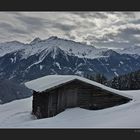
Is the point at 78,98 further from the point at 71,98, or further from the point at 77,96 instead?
the point at 71,98

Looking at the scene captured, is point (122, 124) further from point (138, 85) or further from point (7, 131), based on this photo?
point (138, 85)

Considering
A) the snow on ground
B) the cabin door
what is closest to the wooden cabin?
the cabin door

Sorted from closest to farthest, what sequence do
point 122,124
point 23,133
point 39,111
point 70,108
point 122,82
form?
point 23,133 < point 122,124 < point 70,108 < point 39,111 < point 122,82

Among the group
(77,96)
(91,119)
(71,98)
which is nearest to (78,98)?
(77,96)

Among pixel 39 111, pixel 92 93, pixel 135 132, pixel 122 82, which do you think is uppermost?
pixel 135 132

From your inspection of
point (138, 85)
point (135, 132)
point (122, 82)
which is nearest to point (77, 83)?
point (135, 132)

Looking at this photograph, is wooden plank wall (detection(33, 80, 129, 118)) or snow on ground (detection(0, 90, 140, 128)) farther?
wooden plank wall (detection(33, 80, 129, 118))

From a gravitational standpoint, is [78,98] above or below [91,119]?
below

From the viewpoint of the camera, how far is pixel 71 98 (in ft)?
74.7

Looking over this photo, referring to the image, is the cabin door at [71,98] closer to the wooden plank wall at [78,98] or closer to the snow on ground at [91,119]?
the wooden plank wall at [78,98]

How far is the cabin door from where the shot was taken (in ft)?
74.1

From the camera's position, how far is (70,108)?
22406 mm

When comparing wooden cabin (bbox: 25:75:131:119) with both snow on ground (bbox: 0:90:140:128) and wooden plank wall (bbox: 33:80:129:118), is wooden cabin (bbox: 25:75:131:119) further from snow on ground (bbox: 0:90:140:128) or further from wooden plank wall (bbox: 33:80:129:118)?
snow on ground (bbox: 0:90:140:128)

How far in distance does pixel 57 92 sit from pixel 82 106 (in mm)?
1823
